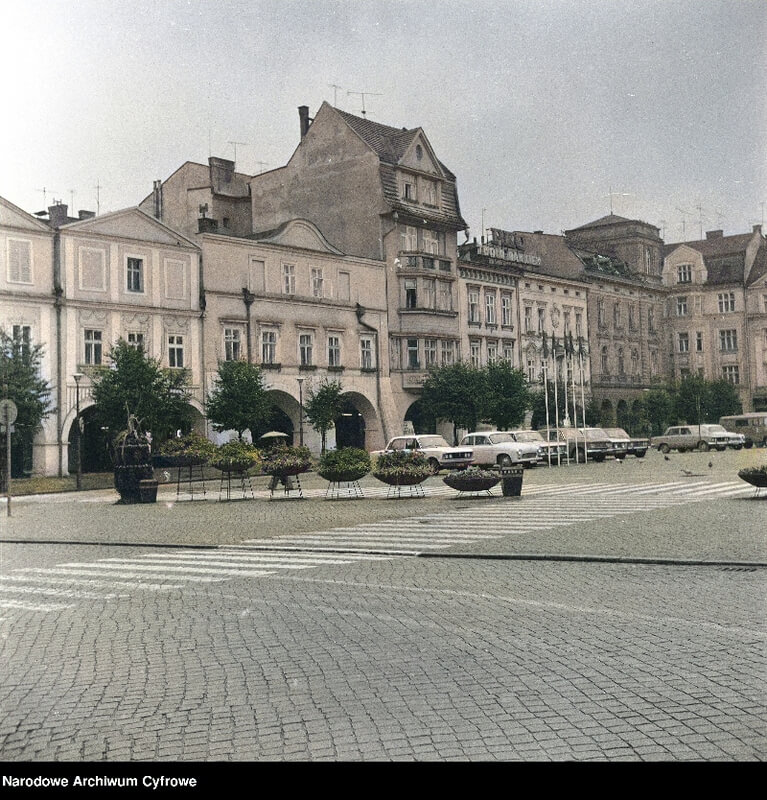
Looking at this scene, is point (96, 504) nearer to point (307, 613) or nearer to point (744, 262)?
point (307, 613)

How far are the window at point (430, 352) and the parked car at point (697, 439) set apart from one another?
1497cm

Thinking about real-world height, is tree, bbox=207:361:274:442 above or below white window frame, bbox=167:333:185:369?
below

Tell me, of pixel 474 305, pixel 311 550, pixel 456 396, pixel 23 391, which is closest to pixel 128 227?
pixel 23 391

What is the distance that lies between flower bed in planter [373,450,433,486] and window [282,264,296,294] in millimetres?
21508

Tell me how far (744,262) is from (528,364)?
2202cm

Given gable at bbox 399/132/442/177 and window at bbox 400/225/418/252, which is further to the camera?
window at bbox 400/225/418/252

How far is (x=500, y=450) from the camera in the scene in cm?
3988

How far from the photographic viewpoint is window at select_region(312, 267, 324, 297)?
48.5m

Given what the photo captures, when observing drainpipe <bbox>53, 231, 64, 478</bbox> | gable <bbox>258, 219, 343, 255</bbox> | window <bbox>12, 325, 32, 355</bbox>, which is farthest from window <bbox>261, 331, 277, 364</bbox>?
window <bbox>12, 325, 32, 355</bbox>

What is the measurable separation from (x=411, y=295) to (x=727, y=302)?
31.2 metres

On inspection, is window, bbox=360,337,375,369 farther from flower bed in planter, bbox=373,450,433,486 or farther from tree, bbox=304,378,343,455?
flower bed in planter, bbox=373,450,433,486

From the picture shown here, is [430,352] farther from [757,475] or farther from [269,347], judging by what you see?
[757,475]

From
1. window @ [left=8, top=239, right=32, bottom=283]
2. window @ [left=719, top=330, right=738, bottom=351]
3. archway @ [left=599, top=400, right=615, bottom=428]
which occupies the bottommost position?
archway @ [left=599, top=400, right=615, bottom=428]

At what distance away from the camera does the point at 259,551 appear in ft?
50.6
